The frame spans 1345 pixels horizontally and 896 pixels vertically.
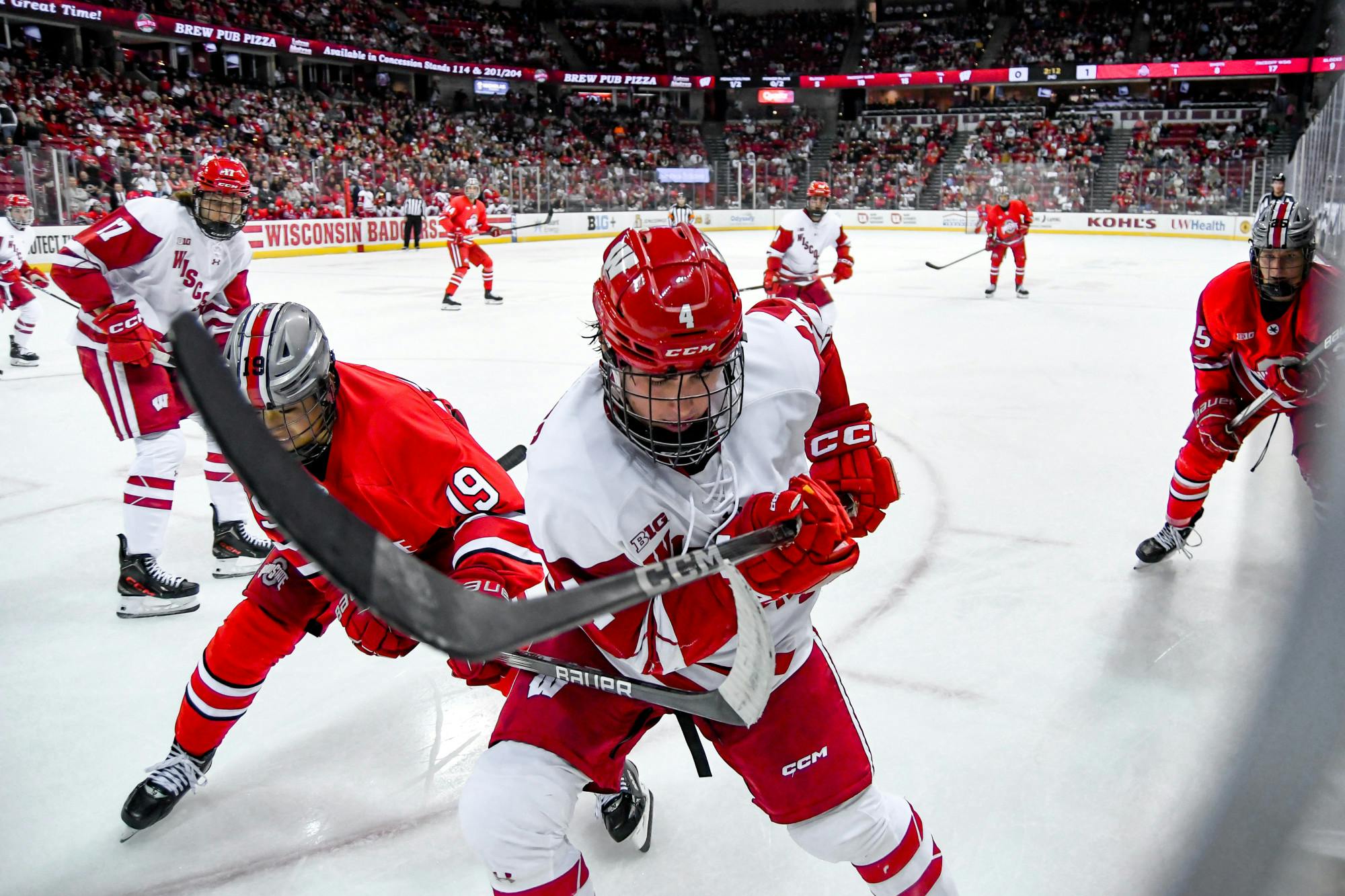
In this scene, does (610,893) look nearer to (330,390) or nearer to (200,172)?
(330,390)

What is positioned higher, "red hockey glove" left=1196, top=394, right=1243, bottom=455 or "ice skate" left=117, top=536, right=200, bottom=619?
"red hockey glove" left=1196, top=394, right=1243, bottom=455

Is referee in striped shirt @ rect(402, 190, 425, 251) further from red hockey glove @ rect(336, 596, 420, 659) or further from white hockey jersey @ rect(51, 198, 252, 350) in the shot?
red hockey glove @ rect(336, 596, 420, 659)

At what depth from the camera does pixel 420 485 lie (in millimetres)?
2035

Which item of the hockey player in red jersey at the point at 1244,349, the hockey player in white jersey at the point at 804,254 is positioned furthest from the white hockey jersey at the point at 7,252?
the hockey player in red jersey at the point at 1244,349

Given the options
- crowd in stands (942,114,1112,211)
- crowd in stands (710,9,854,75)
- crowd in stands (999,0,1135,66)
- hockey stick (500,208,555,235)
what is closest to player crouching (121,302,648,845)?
hockey stick (500,208,555,235)

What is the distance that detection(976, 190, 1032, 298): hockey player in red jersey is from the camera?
38.7ft

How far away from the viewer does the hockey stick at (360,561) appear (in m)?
0.91

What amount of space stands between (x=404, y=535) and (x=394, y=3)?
32490 mm

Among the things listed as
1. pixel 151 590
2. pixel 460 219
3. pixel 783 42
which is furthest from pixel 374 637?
pixel 783 42

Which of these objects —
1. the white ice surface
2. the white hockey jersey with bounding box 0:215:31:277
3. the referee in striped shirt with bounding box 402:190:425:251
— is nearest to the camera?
the white ice surface

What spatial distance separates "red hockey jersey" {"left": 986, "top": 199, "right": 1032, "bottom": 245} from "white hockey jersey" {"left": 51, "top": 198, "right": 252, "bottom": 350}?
9.58 m

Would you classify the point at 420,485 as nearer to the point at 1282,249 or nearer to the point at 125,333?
the point at 125,333

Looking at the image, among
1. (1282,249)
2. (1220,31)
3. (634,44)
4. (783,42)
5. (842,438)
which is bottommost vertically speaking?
(842,438)

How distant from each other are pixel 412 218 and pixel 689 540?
18.4 meters
